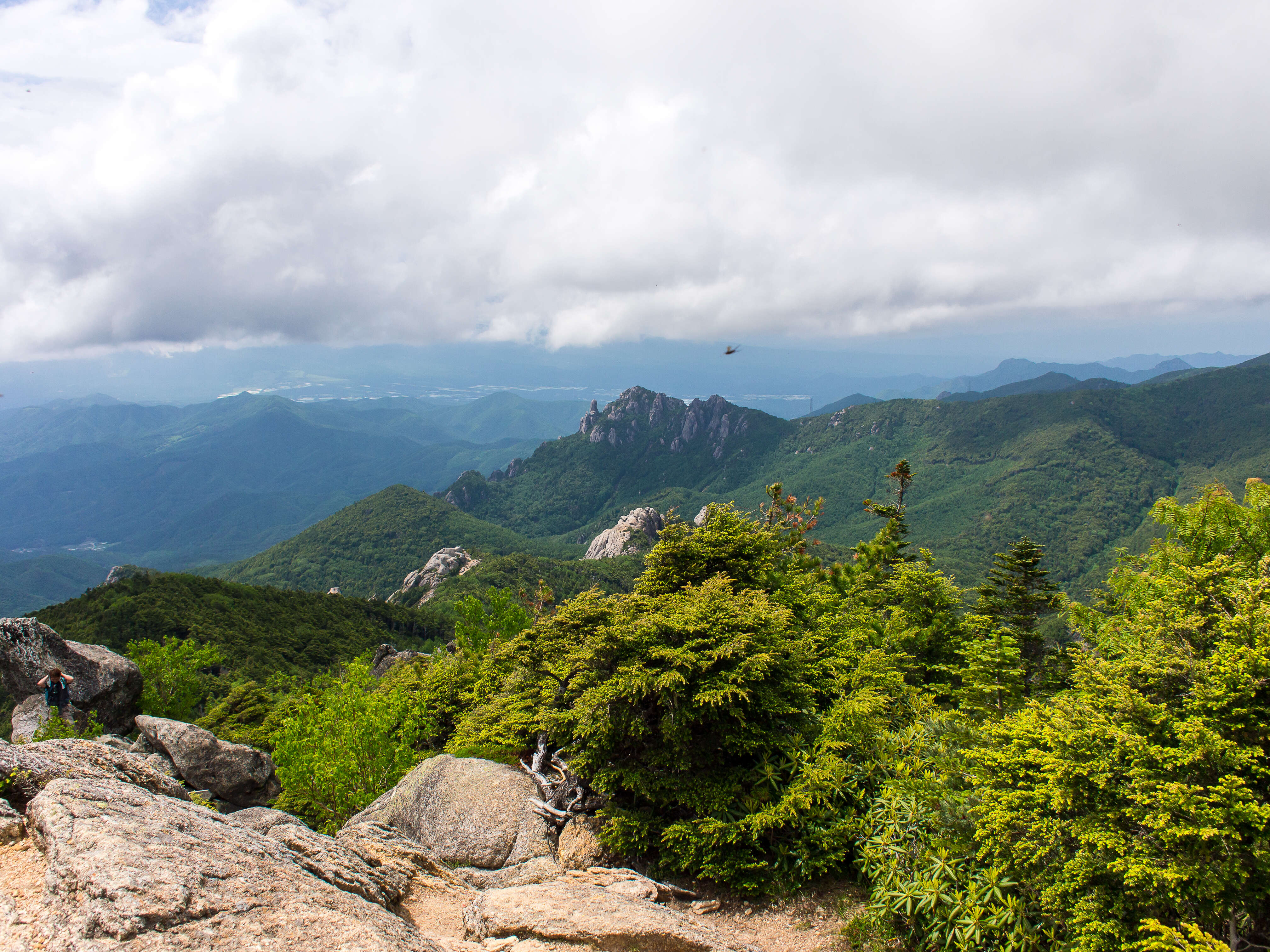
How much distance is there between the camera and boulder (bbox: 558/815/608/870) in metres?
14.6

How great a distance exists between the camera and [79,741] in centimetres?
1207

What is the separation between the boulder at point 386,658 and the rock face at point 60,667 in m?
22.9

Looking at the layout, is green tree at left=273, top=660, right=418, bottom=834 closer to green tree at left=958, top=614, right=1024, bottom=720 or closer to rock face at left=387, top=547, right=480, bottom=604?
green tree at left=958, top=614, right=1024, bottom=720

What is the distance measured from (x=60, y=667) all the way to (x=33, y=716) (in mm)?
2776

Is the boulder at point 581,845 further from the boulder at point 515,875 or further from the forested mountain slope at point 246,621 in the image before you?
the forested mountain slope at point 246,621

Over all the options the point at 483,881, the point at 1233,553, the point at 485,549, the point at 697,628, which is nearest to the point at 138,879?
the point at 483,881

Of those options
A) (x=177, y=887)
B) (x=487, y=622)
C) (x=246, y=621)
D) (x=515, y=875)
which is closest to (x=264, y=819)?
(x=515, y=875)

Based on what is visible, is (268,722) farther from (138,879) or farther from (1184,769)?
(1184,769)

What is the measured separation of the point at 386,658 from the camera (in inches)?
2638

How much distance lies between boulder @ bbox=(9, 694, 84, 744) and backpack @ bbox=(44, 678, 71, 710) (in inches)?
15.0

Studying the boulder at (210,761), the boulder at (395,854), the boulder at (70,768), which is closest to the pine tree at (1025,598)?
the boulder at (395,854)

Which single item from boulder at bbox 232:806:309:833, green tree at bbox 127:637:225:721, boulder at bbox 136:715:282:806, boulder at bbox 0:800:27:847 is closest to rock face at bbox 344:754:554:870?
boulder at bbox 232:806:309:833

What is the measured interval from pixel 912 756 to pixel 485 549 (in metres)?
188

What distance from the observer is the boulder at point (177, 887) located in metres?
5.98
